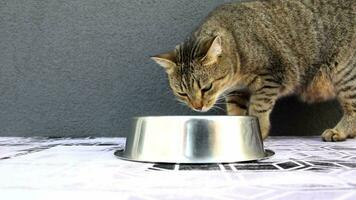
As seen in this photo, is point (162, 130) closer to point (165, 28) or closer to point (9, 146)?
point (9, 146)

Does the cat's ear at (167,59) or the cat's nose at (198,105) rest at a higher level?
the cat's ear at (167,59)

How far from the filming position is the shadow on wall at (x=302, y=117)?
1990mm

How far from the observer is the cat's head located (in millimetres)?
1665

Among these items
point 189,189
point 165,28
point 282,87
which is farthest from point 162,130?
point 165,28

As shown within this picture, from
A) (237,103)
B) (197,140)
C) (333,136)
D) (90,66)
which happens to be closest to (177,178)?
(197,140)

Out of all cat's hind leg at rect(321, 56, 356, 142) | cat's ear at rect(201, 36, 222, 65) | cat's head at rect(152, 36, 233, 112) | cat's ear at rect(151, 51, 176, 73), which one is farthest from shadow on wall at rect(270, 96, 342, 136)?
cat's ear at rect(151, 51, 176, 73)

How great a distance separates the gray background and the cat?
0.62 feet

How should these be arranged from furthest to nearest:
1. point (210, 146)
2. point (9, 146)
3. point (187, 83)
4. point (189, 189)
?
point (187, 83) → point (9, 146) → point (210, 146) → point (189, 189)

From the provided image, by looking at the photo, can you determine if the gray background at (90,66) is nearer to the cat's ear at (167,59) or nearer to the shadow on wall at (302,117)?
the shadow on wall at (302,117)

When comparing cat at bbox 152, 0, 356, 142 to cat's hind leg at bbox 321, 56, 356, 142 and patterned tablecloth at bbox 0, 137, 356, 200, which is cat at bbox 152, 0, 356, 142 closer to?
cat's hind leg at bbox 321, 56, 356, 142

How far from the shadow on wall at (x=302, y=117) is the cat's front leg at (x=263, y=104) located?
253 mm

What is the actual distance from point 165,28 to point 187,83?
377mm

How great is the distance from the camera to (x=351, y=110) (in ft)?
5.74

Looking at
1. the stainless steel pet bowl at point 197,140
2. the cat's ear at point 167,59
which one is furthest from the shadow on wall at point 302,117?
the stainless steel pet bowl at point 197,140
